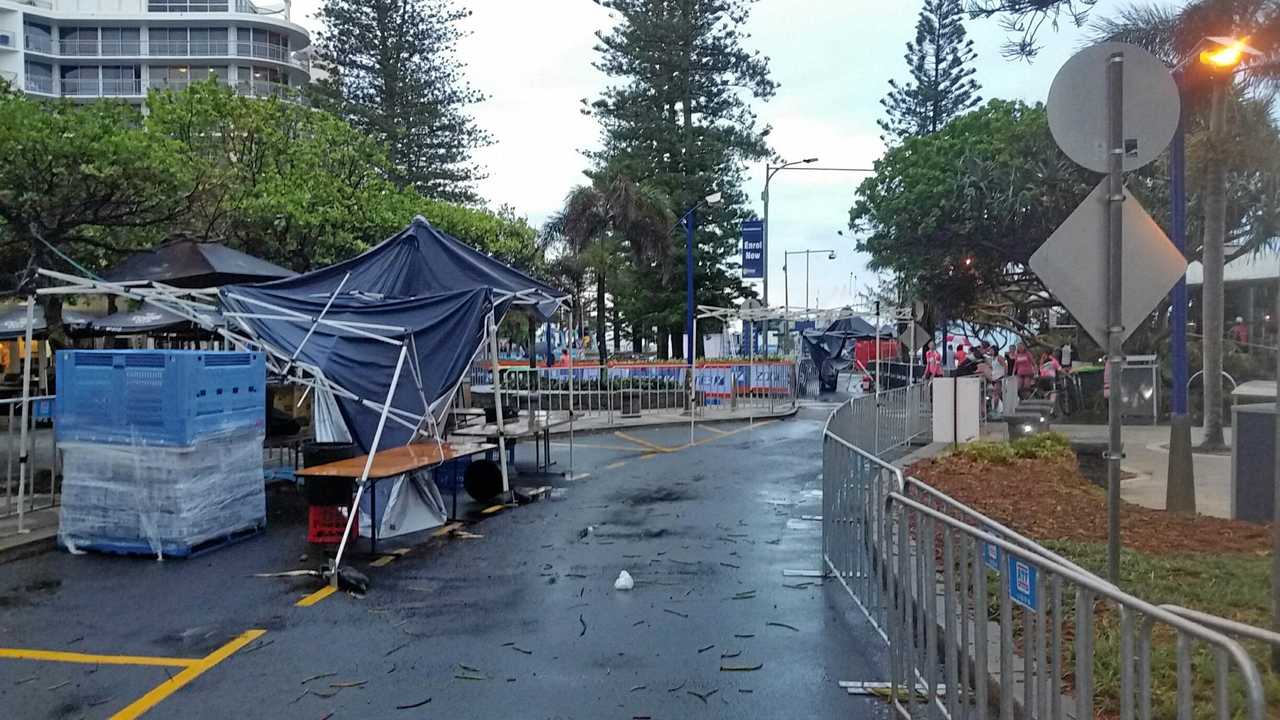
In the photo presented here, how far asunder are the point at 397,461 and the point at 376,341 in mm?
1855

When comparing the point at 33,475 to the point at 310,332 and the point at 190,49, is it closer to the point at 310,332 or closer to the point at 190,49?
the point at 310,332

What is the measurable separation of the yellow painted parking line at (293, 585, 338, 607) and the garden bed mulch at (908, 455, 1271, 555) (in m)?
5.70

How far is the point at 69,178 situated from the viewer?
11.6 m

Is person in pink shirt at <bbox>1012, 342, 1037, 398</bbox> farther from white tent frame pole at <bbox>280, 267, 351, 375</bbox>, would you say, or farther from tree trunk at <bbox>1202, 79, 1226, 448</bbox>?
white tent frame pole at <bbox>280, 267, 351, 375</bbox>

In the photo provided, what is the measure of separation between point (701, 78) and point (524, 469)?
106ft

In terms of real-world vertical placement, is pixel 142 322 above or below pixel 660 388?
above

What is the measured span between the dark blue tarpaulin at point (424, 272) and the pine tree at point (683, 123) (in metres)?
29.2

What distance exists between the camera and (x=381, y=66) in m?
45.6

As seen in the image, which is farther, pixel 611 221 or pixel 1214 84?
pixel 611 221

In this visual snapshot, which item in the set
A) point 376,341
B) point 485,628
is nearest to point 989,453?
point 376,341

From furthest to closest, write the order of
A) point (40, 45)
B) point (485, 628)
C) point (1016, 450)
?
point (40, 45)
point (1016, 450)
point (485, 628)

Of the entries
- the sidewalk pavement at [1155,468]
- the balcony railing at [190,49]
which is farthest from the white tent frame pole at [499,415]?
the balcony railing at [190,49]

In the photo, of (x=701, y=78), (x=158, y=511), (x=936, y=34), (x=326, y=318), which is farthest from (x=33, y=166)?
(x=936, y=34)

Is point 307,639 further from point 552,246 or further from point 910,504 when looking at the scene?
point 552,246
